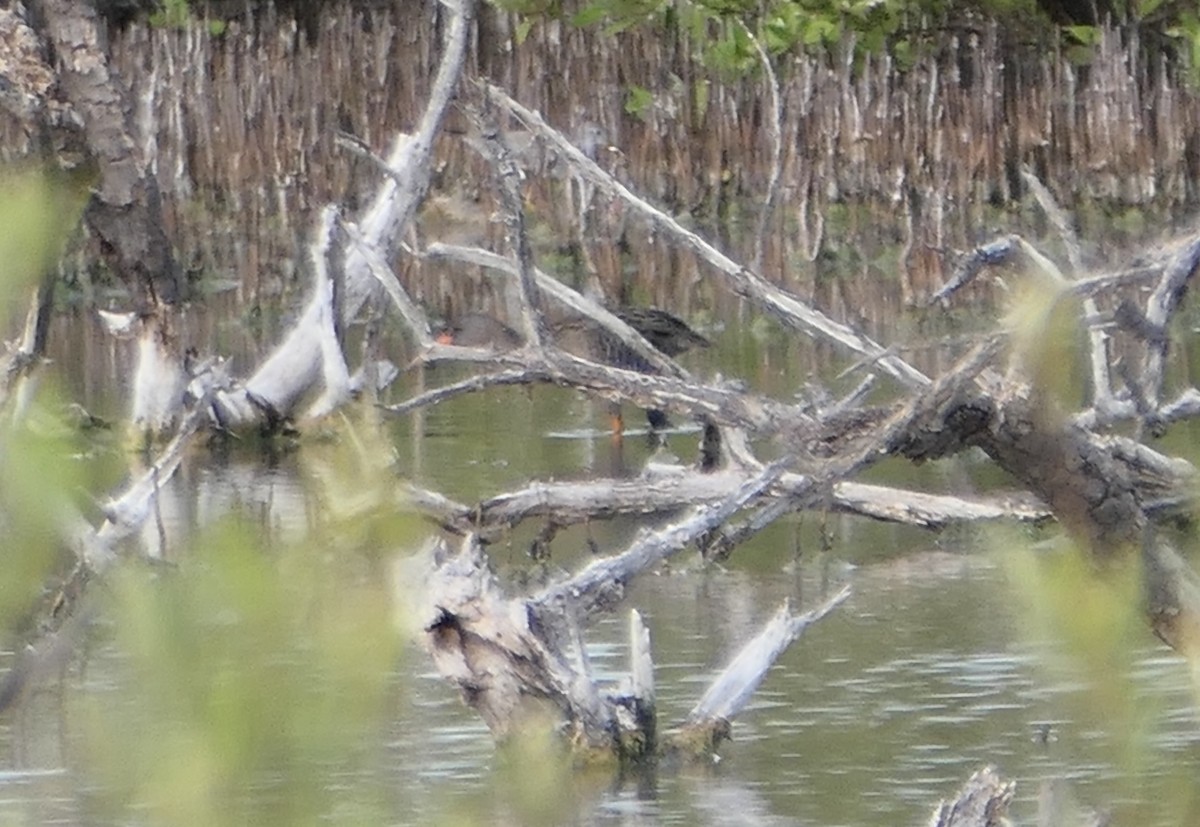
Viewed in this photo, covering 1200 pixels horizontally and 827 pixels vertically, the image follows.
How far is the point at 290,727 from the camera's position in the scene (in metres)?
2.56

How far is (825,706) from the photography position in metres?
5.43

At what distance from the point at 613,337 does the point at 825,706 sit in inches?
120

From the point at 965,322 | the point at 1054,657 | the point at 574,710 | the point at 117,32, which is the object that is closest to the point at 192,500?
the point at 574,710

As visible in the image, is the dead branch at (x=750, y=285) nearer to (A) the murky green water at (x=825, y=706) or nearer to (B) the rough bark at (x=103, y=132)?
(A) the murky green water at (x=825, y=706)

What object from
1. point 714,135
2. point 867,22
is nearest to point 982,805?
point 867,22

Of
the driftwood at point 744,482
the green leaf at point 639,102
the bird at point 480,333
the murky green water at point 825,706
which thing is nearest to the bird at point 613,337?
the bird at point 480,333

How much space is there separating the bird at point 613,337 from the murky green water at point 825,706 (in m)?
1.14

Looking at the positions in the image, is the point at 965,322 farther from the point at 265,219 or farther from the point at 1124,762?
the point at 1124,762

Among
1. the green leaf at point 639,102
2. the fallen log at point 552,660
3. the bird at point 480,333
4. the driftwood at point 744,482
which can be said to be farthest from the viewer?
the green leaf at point 639,102

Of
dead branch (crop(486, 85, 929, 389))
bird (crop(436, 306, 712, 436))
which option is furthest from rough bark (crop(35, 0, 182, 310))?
dead branch (crop(486, 85, 929, 389))

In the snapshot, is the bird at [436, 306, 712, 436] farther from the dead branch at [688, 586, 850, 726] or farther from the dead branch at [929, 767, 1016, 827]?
the dead branch at [929, 767, 1016, 827]

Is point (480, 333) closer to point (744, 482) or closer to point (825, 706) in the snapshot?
point (825, 706)

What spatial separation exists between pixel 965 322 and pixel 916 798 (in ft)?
21.5

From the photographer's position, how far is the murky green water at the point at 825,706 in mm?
4578
